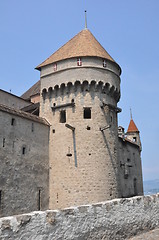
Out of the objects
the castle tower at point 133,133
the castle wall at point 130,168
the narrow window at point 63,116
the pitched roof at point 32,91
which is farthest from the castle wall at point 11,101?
the castle tower at point 133,133

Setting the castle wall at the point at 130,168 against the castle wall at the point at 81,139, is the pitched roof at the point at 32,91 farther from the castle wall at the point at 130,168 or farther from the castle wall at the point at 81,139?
the castle wall at the point at 130,168

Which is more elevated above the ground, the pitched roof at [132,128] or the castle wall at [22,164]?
the pitched roof at [132,128]

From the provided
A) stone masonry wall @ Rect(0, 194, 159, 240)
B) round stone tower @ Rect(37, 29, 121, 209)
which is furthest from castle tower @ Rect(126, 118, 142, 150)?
stone masonry wall @ Rect(0, 194, 159, 240)

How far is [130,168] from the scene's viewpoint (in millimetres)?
26844

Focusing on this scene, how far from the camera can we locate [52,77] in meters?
20.2

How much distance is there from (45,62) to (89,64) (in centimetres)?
435

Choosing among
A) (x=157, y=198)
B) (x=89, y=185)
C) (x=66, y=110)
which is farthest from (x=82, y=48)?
(x=157, y=198)

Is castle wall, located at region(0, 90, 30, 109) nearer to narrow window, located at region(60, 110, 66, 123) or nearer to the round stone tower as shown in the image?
the round stone tower

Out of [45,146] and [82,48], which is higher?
[82,48]

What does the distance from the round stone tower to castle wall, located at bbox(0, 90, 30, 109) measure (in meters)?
3.84

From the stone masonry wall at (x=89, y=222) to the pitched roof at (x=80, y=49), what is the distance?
1290cm

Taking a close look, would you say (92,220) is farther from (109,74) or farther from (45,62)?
(45,62)

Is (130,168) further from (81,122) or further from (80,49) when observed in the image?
(80,49)

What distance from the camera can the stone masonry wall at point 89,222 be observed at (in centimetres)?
570
